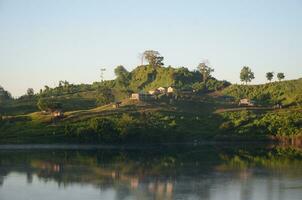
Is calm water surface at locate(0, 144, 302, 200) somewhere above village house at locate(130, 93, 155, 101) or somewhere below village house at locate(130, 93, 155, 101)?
below

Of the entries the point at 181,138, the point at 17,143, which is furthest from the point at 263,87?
the point at 17,143

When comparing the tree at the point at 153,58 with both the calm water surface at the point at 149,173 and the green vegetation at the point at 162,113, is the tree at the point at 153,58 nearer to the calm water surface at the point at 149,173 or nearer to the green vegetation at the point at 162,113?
the green vegetation at the point at 162,113

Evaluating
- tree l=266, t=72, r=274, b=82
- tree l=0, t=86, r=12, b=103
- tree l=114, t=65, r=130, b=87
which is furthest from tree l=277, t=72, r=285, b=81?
tree l=0, t=86, r=12, b=103

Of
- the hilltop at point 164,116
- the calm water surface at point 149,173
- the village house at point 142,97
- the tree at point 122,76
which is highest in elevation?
the tree at point 122,76

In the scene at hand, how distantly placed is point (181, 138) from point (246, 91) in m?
58.7

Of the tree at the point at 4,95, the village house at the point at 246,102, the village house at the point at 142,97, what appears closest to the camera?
the village house at the point at 142,97

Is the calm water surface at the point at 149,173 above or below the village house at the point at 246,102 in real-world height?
below

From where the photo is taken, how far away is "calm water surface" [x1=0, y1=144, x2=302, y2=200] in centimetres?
5050

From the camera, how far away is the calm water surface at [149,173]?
166ft

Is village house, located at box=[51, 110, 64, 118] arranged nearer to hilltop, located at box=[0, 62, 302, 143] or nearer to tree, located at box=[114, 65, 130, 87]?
hilltop, located at box=[0, 62, 302, 143]

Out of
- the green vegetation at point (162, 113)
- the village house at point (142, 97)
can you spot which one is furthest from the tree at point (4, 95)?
the village house at point (142, 97)

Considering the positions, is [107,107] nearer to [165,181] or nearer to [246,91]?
[246,91]

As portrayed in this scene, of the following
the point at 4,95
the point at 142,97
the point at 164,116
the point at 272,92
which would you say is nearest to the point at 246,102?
the point at 272,92

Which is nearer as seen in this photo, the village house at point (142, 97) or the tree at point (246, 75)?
the village house at point (142, 97)
